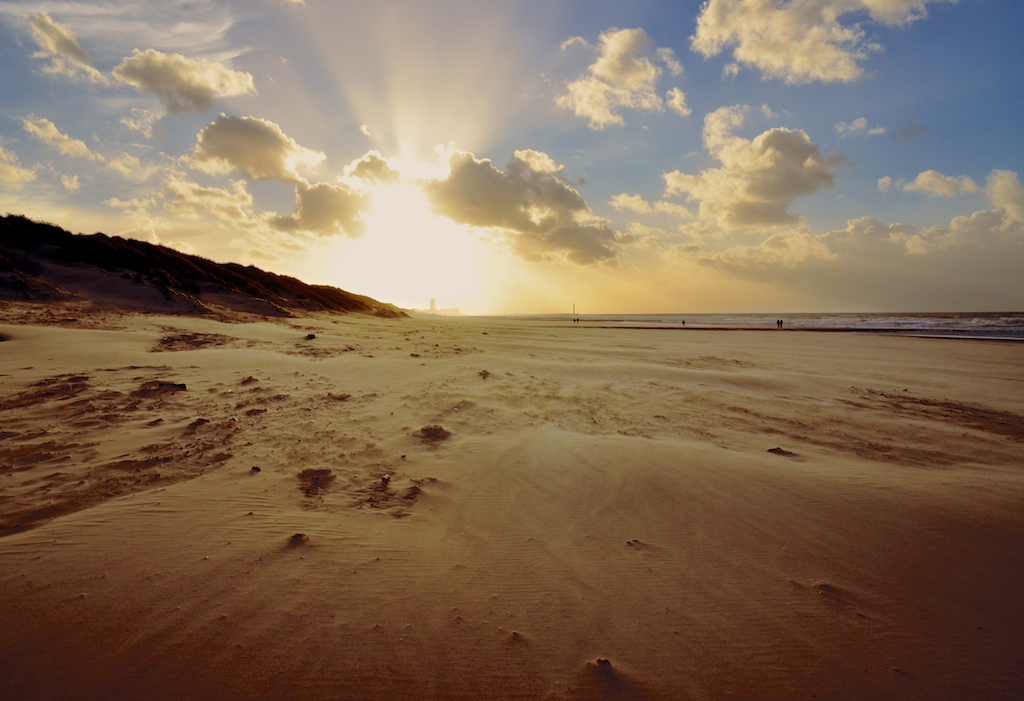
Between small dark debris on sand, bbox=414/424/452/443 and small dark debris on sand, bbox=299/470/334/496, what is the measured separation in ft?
3.81

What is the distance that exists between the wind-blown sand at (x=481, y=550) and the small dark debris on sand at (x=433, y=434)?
4 centimetres

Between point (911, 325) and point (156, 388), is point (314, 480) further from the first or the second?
point (911, 325)

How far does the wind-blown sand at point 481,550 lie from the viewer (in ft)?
5.88

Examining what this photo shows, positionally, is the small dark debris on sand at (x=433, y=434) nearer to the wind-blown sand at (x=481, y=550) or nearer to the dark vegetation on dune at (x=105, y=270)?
the wind-blown sand at (x=481, y=550)

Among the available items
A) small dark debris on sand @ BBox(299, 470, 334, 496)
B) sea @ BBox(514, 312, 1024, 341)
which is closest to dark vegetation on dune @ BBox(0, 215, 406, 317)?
small dark debris on sand @ BBox(299, 470, 334, 496)

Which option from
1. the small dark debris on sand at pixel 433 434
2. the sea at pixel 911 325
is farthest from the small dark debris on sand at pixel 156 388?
the sea at pixel 911 325

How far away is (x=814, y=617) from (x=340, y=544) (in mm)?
2917

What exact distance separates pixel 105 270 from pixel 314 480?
62.2ft

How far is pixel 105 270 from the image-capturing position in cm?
1519

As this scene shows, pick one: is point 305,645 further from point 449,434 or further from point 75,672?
point 449,434

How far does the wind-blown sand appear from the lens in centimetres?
179

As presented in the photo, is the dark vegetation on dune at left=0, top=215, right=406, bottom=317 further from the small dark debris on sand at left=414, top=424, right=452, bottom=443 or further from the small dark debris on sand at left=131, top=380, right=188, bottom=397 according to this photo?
the small dark debris on sand at left=414, top=424, right=452, bottom=443

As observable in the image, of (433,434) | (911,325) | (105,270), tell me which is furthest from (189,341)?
(911,325)

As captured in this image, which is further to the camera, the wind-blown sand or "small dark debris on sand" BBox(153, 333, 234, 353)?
"small dark debris on sand" BBox(153, 333, 234, 353)
